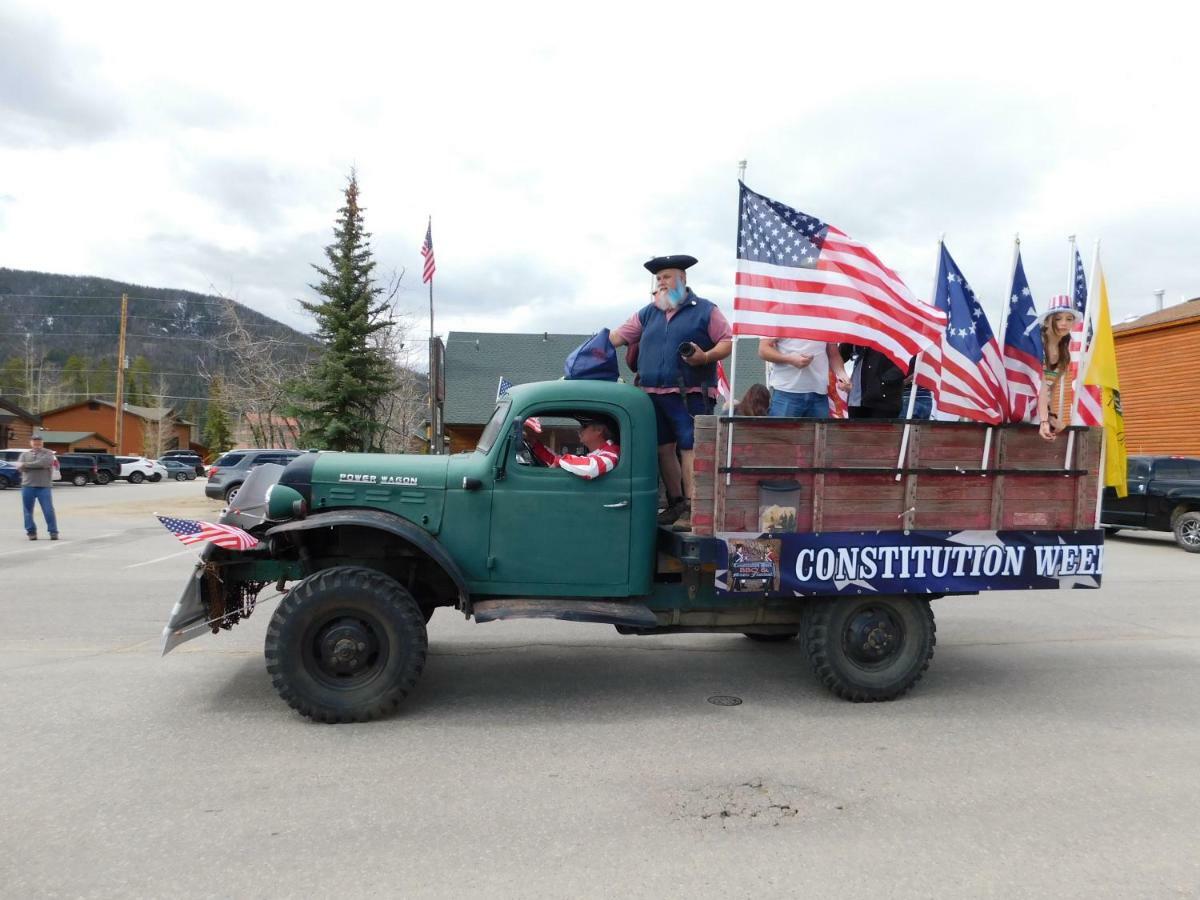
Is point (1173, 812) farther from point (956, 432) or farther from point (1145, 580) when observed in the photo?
point (1145, 580)

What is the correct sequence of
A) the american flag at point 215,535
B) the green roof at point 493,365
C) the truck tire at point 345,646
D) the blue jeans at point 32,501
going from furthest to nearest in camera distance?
the green roof at point 493,365 < the blue jeans at point 32,501 < the american flag at point 215,535 < the truck tire at point 345,646

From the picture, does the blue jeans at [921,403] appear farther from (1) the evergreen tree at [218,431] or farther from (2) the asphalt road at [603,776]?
(1) the evergreen tree at [218,431]

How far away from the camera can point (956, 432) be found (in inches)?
203

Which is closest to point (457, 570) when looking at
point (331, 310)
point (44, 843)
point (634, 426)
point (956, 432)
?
point (634, 426)

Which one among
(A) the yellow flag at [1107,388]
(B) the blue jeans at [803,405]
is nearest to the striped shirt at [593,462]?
(B) the blue jeans at [803,405]

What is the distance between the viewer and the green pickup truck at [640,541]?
466 centimetres

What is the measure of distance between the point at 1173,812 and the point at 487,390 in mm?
30128

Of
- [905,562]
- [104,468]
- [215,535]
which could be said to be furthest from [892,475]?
[104,468]

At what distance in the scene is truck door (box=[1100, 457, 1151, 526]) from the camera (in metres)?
14.8

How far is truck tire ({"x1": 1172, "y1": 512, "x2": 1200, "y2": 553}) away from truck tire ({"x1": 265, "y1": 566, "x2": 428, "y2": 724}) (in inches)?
571

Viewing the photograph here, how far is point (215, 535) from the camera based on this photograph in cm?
470

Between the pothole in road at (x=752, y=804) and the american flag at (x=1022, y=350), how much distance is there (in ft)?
9.83

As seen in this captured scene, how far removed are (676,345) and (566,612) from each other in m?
1.89

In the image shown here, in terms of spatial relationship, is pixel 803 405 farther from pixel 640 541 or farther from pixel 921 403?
pixel 640 541
